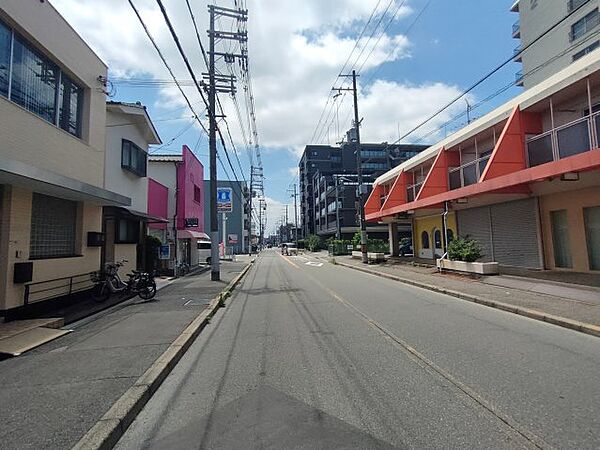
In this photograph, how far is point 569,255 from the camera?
14594 mm

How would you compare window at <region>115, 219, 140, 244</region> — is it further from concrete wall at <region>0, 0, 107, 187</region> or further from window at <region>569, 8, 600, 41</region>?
window at <region>569, 8, 600, 41</region>

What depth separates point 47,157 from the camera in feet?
32.7

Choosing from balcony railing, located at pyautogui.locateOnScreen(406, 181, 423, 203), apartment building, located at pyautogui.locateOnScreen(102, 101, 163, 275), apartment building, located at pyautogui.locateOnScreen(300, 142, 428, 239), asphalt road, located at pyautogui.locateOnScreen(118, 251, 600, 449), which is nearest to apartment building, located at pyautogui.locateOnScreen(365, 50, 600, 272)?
balcony railing, located at pyautogui.locateOnScreen(406, 181, 423, 203)

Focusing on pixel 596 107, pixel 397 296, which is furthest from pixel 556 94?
pixel 397 296

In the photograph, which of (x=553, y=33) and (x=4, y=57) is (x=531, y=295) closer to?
(x=4, y=57)

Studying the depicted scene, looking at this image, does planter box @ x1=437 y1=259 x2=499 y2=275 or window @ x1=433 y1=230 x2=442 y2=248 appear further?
window @ x1=433 y1=230 x2=442 y2=248

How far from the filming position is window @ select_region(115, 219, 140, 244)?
49.1 ft

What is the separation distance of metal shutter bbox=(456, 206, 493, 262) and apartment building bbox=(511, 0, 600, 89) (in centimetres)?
1720

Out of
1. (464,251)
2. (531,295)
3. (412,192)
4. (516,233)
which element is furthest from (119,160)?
(412,192)

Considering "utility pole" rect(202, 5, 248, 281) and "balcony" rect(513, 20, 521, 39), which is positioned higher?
"balcony" rect(513, 20, 521, 39)

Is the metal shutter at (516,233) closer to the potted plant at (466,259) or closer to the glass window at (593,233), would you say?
the potted plant at (466,259)

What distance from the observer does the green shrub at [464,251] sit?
658 inches

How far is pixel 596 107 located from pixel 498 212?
6.19 meters

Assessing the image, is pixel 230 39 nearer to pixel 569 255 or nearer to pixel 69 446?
pixel 569 255
